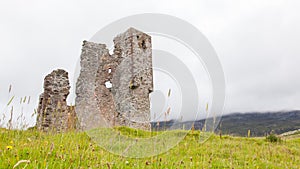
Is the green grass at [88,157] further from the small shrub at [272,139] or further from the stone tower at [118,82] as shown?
the stone tower at [118,82]

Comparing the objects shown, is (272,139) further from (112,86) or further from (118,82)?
(112,86)

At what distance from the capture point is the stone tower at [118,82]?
19.0 meters

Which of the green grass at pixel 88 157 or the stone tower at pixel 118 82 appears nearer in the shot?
the green grass at pixel 88 157

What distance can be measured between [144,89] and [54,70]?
6298 mm

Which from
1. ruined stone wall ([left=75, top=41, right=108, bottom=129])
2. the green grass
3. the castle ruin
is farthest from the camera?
ruined stone wall ([left=75, top=41, right=108, bottom=129])

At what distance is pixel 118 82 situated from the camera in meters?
20.5

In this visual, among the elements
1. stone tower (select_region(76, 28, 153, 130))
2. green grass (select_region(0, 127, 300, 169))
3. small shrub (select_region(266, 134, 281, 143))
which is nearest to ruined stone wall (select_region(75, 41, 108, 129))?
stone tower (select_region(76, 28, 153, 130))

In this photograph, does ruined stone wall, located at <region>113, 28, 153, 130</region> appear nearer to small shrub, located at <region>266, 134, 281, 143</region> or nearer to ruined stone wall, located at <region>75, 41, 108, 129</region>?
ruined stone wall, located at <region>75, 41, 108, 129</region>

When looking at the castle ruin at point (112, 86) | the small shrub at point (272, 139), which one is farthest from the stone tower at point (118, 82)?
the small shrub at point (272, 139)

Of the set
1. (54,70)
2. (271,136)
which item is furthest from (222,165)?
(54,70)

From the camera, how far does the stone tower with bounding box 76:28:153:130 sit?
19.0 metres

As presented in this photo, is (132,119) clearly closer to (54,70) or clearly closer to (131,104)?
(131,104)

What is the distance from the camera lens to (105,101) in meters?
21.2

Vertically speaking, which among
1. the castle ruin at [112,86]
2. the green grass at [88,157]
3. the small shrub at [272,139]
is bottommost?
the small shrub at [272,139]
